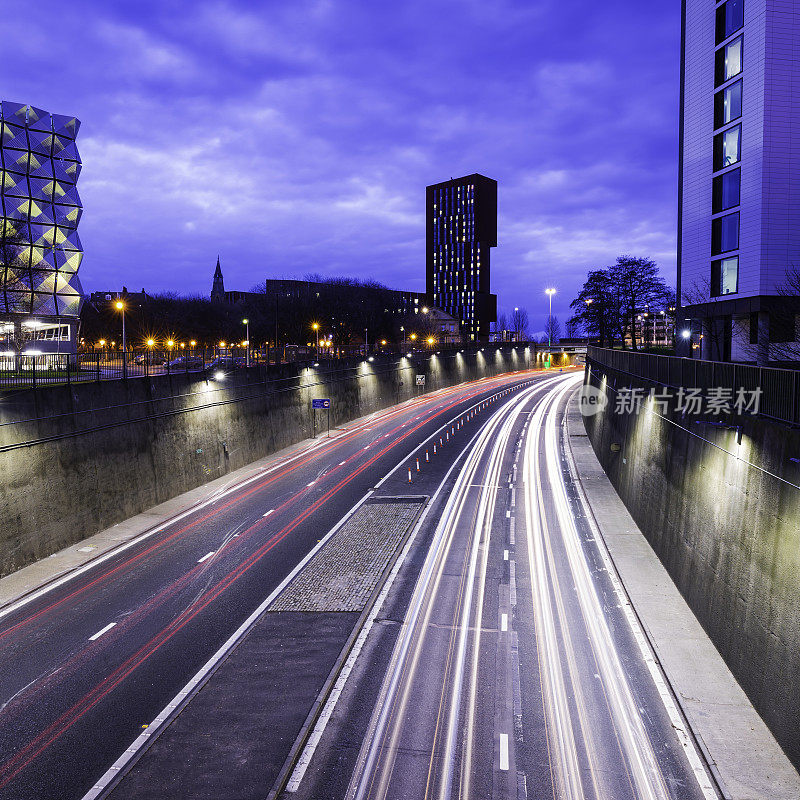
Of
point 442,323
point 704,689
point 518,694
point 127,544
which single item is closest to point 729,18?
point 704,689

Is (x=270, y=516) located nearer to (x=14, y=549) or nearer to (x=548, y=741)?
(x=14, y=549)

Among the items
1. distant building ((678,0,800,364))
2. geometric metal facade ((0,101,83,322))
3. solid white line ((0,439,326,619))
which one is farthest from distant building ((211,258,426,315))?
solid white line ((0,439,326,619))

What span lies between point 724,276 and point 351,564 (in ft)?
133

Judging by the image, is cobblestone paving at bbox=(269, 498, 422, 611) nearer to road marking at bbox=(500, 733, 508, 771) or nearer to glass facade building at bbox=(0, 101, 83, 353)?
road marking at bbox=(500, 733, 508, 771)

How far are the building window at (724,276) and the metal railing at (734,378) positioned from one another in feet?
71.6

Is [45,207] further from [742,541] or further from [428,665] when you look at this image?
[742,541]

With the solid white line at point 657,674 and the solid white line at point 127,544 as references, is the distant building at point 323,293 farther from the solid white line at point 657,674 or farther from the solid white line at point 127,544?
the solid white line at point 657,674

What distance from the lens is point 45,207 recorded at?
68.2m

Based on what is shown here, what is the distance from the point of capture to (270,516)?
23062mm

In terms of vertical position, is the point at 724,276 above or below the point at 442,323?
below

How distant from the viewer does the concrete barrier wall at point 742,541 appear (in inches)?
386

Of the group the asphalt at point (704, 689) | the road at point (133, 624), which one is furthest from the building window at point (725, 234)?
the road at point (133, 624)

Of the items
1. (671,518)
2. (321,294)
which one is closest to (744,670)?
(671,518)

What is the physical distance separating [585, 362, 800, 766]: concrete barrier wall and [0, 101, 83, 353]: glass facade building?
6586cm
